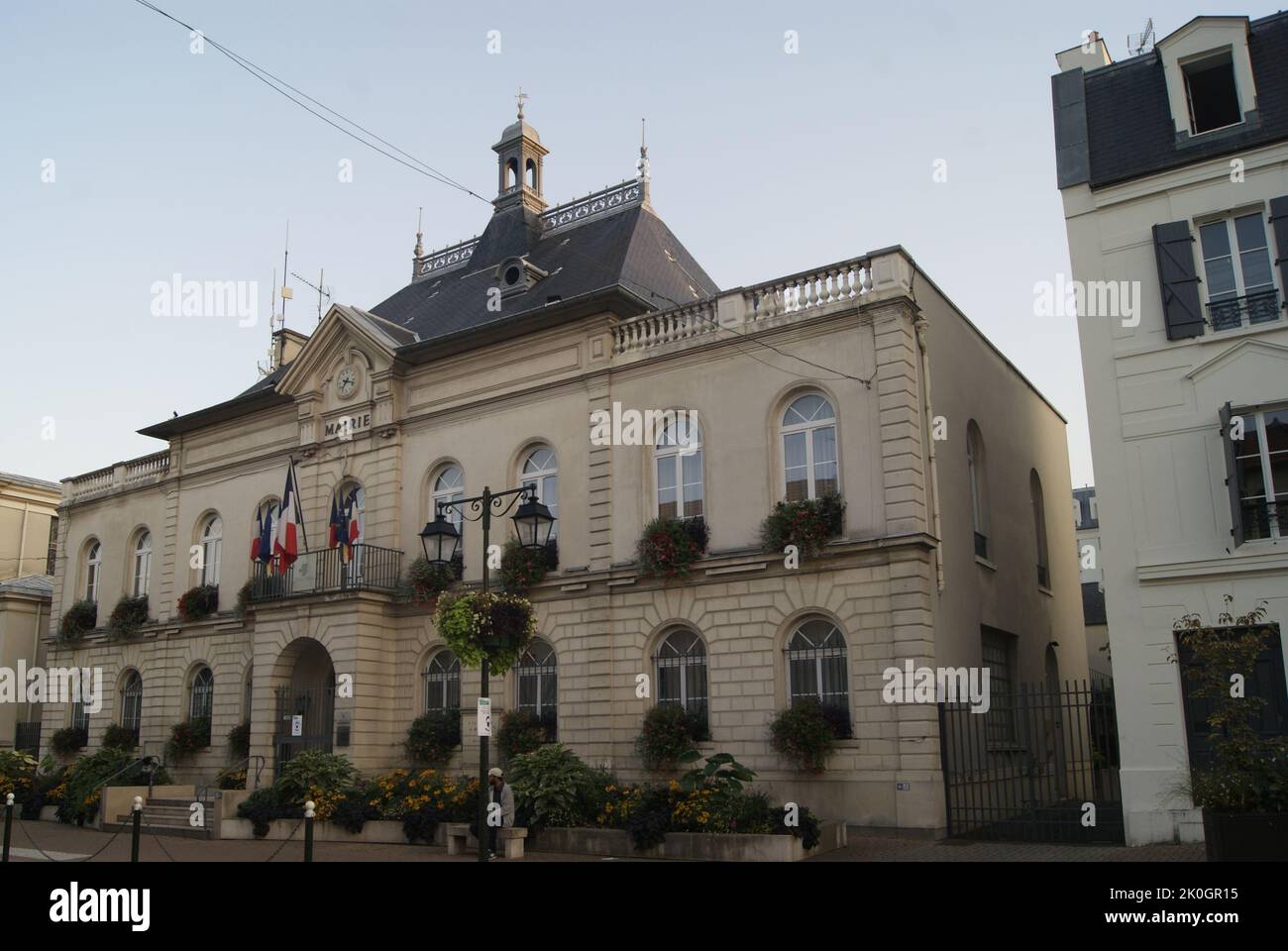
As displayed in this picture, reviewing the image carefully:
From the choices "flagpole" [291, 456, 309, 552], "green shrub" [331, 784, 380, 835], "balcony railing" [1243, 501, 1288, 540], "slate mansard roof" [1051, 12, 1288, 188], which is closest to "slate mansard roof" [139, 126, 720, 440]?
"flagpole" [291, 456, 309, 552]

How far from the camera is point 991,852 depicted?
16.0 metres

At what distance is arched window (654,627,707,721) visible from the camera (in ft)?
67.5

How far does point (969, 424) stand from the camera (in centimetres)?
2286

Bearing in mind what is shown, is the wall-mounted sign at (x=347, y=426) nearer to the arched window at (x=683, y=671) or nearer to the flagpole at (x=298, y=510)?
the flagpole at (x=298, y=510)

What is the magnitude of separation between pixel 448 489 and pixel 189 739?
9.47 metres

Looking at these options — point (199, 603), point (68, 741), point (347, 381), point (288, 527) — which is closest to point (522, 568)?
point (288, 527)

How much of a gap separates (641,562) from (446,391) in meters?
7.09

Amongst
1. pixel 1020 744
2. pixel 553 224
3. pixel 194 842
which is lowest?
pixel 194 842

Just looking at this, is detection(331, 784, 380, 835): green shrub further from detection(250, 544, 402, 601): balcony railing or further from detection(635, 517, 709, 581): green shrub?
detection(635, 517, 709, 581): green shrub

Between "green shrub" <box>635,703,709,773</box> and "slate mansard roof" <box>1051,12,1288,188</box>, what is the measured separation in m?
10.9

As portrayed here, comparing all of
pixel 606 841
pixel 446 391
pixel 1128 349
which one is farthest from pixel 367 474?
pixel 1128 349

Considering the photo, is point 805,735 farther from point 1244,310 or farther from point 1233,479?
point 1244,310
